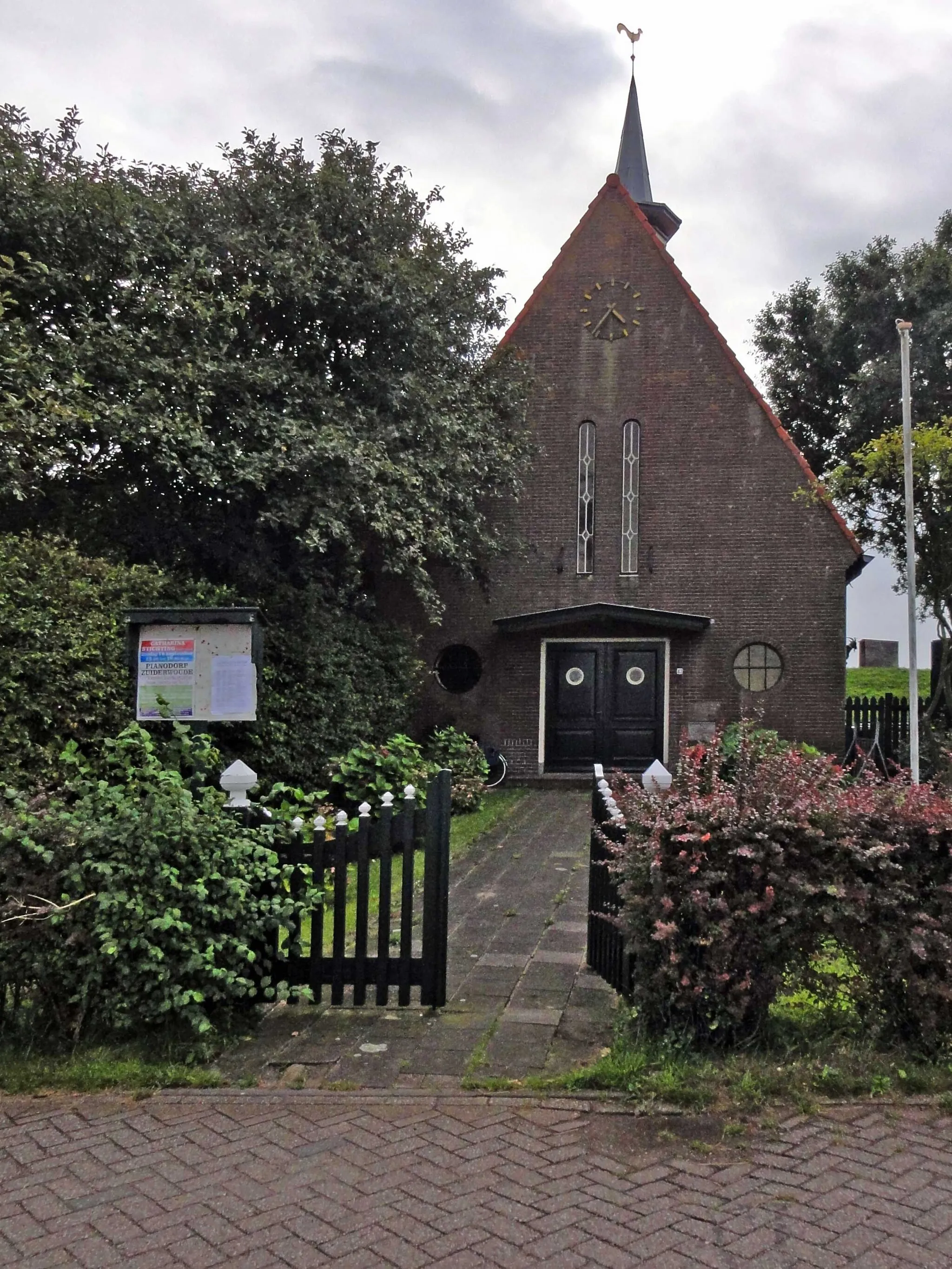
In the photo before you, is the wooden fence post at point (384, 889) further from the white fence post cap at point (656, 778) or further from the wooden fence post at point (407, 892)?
the white fence post cap at point (656, 778)

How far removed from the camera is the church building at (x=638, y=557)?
16484 millimetres

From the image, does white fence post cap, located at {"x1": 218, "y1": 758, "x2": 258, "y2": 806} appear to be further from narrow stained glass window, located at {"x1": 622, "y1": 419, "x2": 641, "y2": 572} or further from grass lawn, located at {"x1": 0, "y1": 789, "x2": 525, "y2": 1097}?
narrow stained glass window, located at {"x1": 622, "y1": 419, "x2": 641, "y2": 572}

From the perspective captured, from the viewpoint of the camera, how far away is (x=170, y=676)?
8242 millimetres

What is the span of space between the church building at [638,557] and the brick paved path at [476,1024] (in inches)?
358

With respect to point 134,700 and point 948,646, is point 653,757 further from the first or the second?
point 134,700

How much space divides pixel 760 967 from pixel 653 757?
12.0 meters

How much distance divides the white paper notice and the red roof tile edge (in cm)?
1079

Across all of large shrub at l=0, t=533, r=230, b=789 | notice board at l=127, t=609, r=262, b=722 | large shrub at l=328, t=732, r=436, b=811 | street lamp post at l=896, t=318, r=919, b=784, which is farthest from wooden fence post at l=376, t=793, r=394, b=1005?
street lamp post at l=896, t=318, r=919, b=784

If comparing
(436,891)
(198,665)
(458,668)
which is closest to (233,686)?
(198,665)

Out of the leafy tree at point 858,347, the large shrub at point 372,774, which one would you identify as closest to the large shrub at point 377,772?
the large shrub at point 372,774

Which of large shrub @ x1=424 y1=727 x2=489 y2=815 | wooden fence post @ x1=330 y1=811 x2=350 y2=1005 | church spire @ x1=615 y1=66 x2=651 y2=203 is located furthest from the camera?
church spire @ x1=615 y1=66 x2=651 y2=203

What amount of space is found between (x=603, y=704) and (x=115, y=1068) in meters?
12.9

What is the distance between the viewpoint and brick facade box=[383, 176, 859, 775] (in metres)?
16.5

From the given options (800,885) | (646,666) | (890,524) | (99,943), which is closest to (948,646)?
(890,524)
